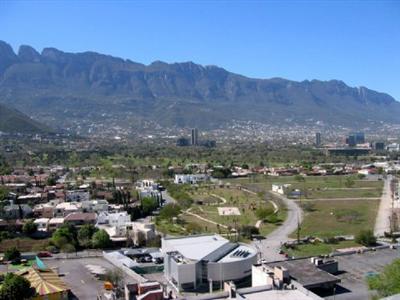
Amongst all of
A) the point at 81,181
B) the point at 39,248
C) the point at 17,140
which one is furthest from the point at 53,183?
the point at 17,140

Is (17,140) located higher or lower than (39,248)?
higher

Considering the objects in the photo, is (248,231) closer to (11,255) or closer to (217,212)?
(217,212)

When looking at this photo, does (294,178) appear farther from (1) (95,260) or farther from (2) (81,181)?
(1) (95,260)

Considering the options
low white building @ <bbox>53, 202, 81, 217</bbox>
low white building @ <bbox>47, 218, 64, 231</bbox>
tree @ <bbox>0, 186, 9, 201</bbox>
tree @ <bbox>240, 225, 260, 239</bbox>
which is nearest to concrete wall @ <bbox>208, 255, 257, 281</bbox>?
tree @ <bbox>240, 225, 260, 239</bbox>

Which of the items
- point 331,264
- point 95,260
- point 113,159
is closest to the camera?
point 331,264

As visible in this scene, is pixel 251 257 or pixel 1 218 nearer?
pixel 251 257

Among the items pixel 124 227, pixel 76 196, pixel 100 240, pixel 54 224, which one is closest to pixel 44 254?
pixel 100 240
